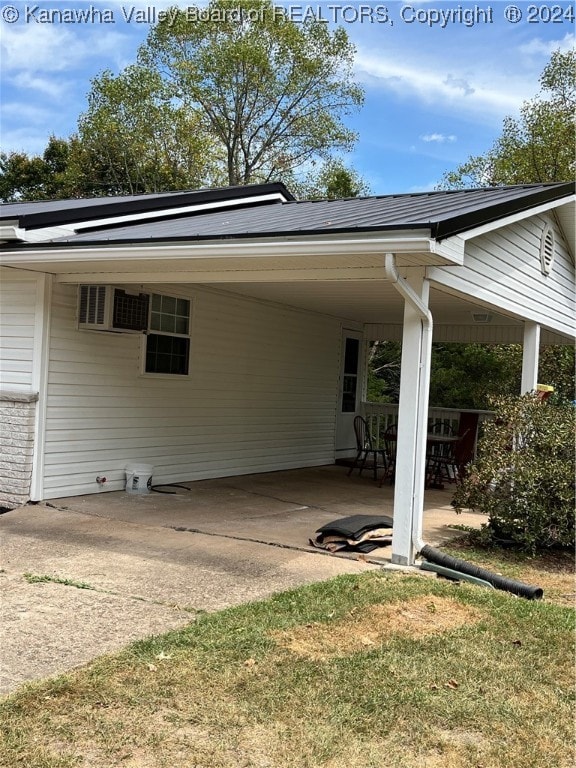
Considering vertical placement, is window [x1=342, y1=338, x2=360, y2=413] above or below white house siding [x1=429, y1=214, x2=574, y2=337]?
below

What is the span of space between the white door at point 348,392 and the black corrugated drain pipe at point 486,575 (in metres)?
7.33

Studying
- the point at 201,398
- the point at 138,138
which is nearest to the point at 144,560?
the point at 201,398

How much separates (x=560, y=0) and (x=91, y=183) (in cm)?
1916

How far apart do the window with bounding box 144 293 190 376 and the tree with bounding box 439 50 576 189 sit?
11310 millimetres

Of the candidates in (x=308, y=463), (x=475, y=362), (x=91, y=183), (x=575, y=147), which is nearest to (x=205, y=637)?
(x=308, y=463)

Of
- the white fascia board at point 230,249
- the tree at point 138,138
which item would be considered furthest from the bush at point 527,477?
the tree at point 138,138

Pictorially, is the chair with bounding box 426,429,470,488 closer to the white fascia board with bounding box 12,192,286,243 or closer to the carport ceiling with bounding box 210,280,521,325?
the carport ceiling with bounding box 210,280,521,325

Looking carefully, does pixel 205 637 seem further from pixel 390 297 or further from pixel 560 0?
pixel 560 0

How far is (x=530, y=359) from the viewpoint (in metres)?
8.80

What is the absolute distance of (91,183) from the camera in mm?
25031

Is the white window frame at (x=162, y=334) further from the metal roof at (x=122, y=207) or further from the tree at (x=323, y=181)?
the tree at (x=323, y=181)

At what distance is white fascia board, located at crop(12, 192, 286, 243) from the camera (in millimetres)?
6879

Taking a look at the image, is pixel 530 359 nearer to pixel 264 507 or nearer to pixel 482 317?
pixel 482 317

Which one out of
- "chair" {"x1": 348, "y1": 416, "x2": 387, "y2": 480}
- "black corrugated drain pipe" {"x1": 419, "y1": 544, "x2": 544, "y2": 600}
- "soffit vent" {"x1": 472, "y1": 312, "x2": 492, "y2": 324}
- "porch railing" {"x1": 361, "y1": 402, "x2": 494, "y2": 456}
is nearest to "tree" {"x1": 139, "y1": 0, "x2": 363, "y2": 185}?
"porch railing" {"x1": 361, "y1": 402, "x2": 494, "y2": 456}
